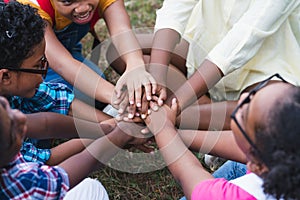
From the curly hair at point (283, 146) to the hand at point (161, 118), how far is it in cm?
61

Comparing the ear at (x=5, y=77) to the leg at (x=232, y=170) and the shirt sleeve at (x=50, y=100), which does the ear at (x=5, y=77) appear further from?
the leg at (x=232, y=170)

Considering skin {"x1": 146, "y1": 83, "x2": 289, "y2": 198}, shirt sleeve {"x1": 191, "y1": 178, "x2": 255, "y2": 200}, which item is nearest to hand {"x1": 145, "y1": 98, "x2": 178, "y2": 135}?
skin {"x1": 146, "y1": 83, "x2": 289, "y2": 198}

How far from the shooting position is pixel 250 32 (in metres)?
1.84

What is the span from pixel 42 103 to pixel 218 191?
81 centimetres

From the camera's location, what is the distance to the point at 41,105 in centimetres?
182

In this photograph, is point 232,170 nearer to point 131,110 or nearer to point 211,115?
point 211,115

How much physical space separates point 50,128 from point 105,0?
68cm

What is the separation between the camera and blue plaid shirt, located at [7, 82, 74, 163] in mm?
1700

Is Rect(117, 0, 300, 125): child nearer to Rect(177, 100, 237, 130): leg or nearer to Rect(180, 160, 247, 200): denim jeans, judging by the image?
Rect(177, 100, 237, 130): leg

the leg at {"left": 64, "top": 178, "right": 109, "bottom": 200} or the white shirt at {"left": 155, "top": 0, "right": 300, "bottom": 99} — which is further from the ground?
the white shirt at {"left": 155, "top": 0, "right": 300, "bottom": 99}

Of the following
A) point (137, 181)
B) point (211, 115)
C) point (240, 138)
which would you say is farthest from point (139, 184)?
point (240, 138)

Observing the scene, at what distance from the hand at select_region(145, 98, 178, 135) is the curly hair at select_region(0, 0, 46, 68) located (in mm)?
474

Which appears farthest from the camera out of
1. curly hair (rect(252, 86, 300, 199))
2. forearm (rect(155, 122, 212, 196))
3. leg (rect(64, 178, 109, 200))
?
leg (rect(64, 178, 109, 200))

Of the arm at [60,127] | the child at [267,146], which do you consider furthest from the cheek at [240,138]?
the arm at [60,127]
